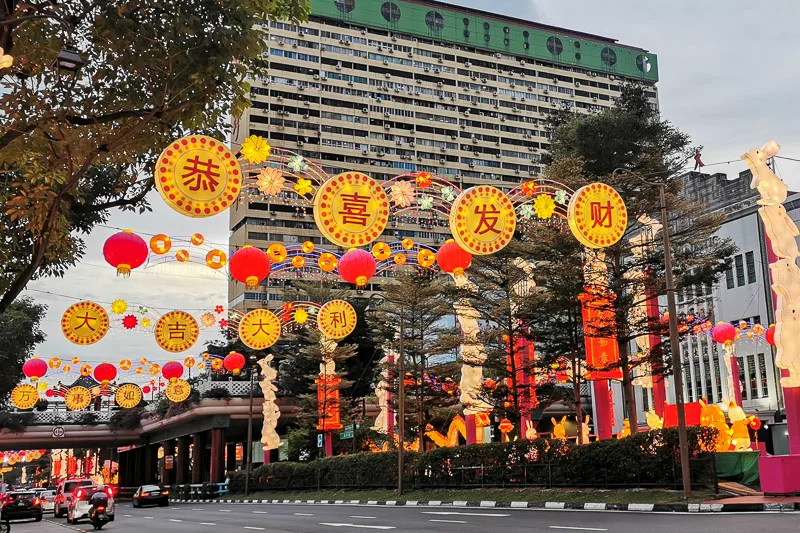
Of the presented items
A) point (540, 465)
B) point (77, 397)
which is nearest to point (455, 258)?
point (540, 465)

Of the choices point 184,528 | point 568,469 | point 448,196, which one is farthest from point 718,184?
point 184,528

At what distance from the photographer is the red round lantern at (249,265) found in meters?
17.0

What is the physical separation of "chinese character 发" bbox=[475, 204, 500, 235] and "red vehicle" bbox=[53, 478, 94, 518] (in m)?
22.1

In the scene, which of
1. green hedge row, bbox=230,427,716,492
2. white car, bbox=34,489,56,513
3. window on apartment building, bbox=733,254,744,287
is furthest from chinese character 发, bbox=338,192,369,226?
white car, bbox=34,489,56,513

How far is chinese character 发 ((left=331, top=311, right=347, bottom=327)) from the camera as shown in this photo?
2389cm

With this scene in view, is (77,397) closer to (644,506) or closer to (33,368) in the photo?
(33,368)

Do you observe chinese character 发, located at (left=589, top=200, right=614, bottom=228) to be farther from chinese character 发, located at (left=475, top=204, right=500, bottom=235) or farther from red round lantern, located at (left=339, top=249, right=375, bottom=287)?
red round lantern, located at (left=339, top=249, right=375, bottom=287)

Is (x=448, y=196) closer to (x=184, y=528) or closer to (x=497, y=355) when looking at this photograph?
(x=184, y=528)

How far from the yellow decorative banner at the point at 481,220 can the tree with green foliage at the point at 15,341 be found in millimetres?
26598

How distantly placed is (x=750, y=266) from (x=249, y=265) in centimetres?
3032

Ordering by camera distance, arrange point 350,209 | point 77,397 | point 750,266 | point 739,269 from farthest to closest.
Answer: point 739,269
point 77,397
point 750,266
point 350,209

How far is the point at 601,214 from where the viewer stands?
651 inches

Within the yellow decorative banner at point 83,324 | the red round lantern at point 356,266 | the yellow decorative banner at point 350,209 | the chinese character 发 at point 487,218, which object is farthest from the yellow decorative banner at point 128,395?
the chinese character 发 at point 487,218

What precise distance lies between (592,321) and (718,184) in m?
24.0
